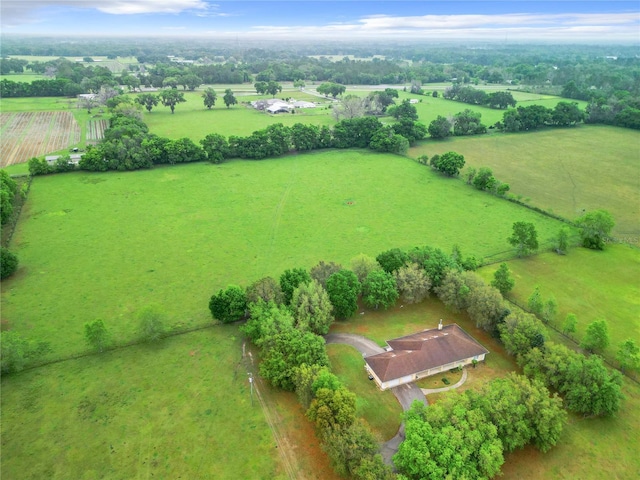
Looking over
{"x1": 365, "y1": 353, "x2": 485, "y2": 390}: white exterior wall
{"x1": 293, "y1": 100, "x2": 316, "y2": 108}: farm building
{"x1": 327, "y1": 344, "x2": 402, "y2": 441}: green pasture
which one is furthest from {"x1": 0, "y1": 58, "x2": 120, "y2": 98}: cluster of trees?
{"x1": 365, "y1": 353, "x2": 485, "y2": 390}: white exterior wall

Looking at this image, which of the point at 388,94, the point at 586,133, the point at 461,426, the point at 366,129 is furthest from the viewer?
the point at 388,94

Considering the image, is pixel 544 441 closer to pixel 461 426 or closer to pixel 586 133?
pixel 461 426

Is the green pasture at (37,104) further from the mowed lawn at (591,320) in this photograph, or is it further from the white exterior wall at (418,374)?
the mowed lawn at (591,320)

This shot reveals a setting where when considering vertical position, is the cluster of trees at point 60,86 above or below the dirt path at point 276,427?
above

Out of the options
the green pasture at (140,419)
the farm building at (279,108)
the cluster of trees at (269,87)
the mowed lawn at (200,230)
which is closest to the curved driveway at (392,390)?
the green pasture at (140,419)

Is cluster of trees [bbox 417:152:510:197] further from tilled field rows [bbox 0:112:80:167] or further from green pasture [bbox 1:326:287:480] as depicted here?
tilled field rows [bbox 0:112:80:167]

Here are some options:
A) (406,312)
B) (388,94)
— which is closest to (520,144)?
(388,94)
